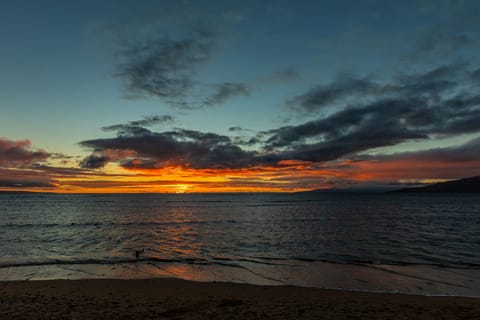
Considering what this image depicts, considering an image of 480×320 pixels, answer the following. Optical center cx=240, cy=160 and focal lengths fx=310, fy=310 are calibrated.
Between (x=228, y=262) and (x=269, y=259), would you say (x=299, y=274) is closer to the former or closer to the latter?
(x=269, y=259)

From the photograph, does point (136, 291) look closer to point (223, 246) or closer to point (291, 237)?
point (223, 246)

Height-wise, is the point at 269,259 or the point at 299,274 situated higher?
the point at 299,274

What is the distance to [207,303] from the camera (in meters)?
12.8

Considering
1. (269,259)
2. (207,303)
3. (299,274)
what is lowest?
(269,259)

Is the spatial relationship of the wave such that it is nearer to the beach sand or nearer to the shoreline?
the shoreline

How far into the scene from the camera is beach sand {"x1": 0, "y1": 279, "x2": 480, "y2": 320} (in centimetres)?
1136

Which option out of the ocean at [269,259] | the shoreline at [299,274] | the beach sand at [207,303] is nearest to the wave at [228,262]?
the ocean at [269,259]

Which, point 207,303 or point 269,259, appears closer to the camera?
point 207,303

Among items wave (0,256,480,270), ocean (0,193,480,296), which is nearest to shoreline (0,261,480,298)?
ocean (0,193,480,296)

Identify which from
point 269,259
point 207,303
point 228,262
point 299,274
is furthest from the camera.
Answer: point 269,259

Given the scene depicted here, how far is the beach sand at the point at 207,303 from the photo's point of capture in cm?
1136

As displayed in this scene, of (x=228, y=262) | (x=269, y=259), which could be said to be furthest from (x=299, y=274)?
(x=228, y=262)

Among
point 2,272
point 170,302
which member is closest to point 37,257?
point 2,272

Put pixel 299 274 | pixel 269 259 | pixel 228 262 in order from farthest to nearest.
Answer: pixel 269 259 < pixel 228 262 < pixel 299 274
